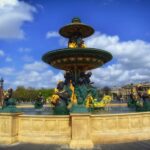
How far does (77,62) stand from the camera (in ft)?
57.5

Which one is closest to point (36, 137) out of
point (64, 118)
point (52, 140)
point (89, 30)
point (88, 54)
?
point (52, 140)

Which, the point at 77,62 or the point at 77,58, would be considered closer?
the point at 77,58

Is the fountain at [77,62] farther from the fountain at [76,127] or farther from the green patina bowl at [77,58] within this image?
the fountain at [76,127]

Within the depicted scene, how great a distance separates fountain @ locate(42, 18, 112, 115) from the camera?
16.5 metres

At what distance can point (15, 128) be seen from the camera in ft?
35.0

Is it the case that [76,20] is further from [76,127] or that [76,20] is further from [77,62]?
[76,127]

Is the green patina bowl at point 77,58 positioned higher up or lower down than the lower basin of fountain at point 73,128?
higher up

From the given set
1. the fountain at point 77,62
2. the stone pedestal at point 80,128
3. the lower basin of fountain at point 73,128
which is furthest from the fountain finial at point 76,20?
the stone pedestal at point 80,128

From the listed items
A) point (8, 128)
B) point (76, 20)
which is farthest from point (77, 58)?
point (8, 128)

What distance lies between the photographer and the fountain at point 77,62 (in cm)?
1648

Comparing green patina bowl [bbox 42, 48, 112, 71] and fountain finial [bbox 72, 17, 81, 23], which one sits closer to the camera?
green patina bowl [bbox 42, 48, 112, 71]

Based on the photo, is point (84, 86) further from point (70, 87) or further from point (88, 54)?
point (88, 54)

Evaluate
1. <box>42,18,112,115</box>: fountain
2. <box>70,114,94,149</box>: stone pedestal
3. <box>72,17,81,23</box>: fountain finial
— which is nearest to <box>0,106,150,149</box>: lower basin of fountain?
<box>70,114,94,149</box>: stone pedestal

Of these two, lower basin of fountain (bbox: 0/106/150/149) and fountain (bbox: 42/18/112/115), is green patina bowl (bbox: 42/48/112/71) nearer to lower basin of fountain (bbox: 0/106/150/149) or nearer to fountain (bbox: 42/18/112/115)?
fountain (bbox: 42/18/112/115)
